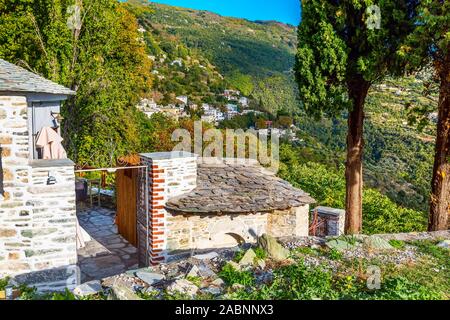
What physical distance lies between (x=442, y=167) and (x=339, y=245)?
3664 millimetres

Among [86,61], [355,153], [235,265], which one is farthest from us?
[86,61]

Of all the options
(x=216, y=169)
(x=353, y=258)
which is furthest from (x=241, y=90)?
(x=353, y=258)

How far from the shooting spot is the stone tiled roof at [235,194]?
27.9 feet

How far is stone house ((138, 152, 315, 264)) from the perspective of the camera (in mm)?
8445

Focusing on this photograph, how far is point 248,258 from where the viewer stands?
5.69 metres

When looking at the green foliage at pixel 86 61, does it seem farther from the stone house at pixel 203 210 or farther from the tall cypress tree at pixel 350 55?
the tall cypress tree at pixel 350 55

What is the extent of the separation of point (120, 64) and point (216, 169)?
12.5m

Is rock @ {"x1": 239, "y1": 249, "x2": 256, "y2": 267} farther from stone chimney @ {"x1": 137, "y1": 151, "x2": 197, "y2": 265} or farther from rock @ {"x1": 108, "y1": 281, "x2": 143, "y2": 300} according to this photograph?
stone chimney @ {"x1": 137, "y1": 151, "x2": 197, "y2": 265}

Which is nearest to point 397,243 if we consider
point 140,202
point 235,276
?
point 235,276

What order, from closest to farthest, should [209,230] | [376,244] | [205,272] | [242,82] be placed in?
[205,272]
[376,244]
[209,230]
[242,82]

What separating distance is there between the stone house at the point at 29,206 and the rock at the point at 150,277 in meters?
2.29

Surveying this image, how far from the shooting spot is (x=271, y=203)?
9.19 meters

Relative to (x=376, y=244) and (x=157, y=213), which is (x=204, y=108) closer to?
(x=157, y=213)
